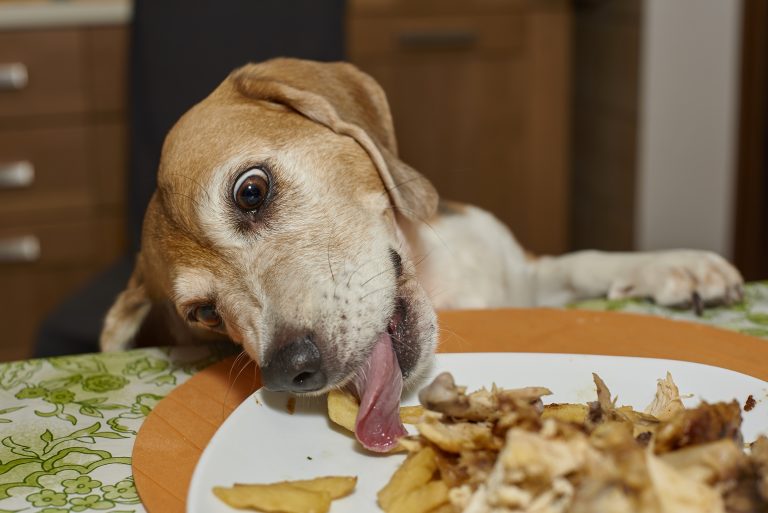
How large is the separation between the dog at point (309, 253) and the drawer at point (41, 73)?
2495 millimetres

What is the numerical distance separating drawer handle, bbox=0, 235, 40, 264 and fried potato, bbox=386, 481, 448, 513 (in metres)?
3.56

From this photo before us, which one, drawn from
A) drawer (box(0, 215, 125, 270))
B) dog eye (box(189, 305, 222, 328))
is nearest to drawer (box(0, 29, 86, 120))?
drawer (box(0, 215, 125, 270))

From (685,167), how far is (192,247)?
333cm

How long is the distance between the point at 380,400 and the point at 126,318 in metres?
0.79

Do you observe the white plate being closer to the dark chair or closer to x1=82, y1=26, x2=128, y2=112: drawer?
the dark chair

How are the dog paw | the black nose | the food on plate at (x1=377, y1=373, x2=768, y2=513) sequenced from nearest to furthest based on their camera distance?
the food on plate at (x1=377, y1=373, x2=768, y2=513) → the black nose → the dog paw

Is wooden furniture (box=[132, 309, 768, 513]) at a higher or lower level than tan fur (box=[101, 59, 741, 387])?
lower

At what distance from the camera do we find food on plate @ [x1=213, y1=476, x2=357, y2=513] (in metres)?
1.03

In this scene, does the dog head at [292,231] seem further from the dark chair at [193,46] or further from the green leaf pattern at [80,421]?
the dark chair at [193,46]

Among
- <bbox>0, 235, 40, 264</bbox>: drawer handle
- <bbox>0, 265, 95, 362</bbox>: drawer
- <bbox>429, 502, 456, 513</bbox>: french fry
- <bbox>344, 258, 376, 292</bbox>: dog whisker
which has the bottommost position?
<bbox>0, 265, 95, 362</bbox>: drawer

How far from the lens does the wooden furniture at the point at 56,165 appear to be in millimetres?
4086

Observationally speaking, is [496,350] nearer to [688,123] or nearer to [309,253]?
[309,253]

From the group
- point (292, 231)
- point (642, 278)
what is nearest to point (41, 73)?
point (292, 231)

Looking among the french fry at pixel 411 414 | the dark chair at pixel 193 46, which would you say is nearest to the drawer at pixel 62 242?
the dark chair at pixel 193 46
